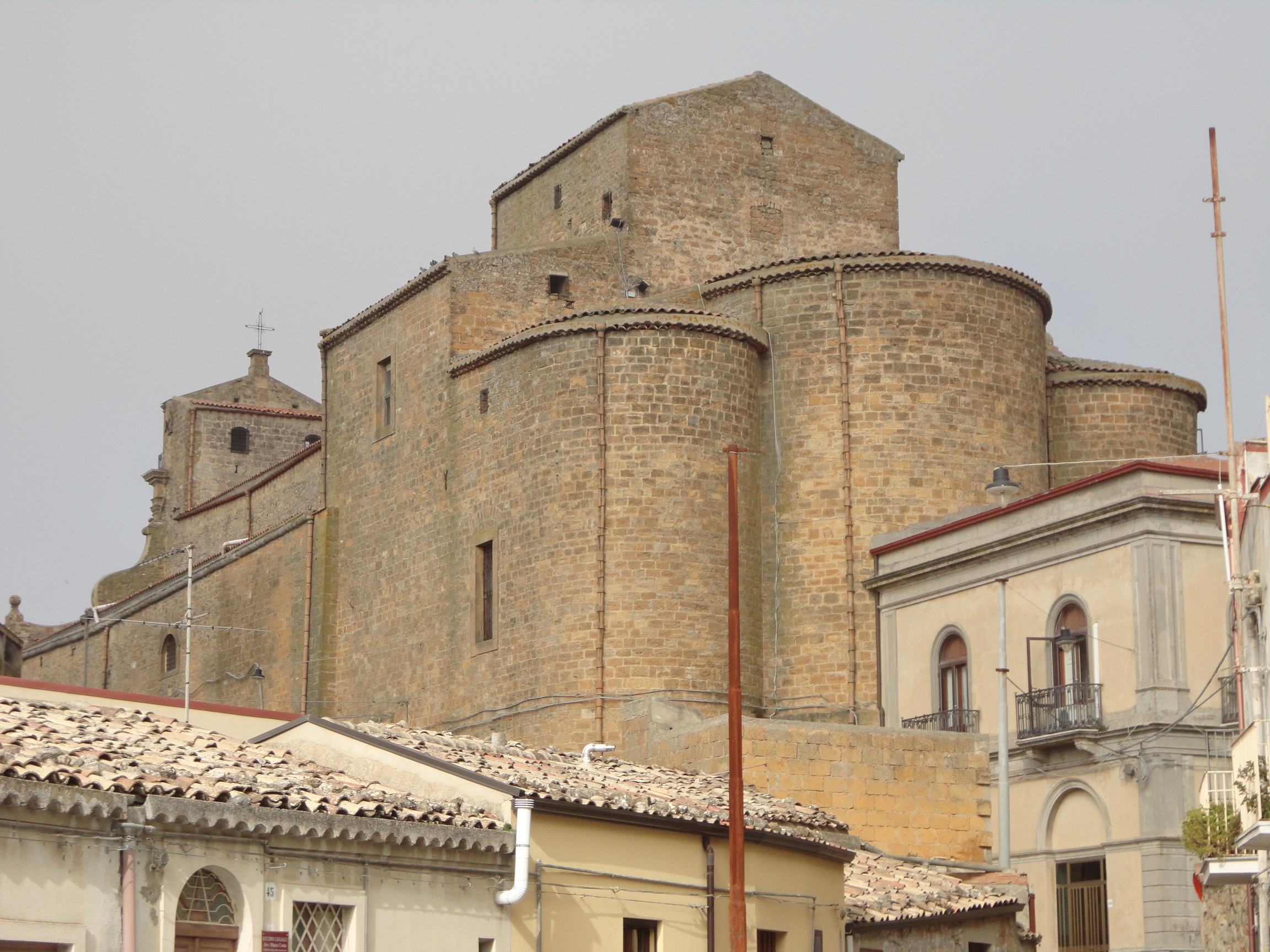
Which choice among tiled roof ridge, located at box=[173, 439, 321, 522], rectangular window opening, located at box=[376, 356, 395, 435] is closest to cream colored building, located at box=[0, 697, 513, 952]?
rectangular window opening, located at box=[376, 356, 395, 435]

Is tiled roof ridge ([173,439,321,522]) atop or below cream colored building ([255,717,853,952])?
atop

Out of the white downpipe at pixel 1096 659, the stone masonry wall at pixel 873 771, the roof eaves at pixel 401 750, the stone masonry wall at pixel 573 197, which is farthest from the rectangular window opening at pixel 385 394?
the roof eaves at pixel 401 750

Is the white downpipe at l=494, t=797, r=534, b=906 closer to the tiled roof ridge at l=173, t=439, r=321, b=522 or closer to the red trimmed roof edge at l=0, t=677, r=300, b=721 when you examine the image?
the red trimmed roof edge at l=0, t=677, r=300, b=721

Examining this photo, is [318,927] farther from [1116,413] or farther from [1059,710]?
[1116,413]

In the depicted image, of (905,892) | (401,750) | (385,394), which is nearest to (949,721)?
(905,892)

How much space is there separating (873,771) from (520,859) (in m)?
13.2

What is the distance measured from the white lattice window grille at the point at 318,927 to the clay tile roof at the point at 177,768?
2.57 ft

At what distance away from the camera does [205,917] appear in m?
15.1

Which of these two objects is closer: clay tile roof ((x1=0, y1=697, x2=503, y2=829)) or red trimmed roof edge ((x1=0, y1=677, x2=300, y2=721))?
clay tile roof ((x1=0, y1=697, x2=503, y2=829))

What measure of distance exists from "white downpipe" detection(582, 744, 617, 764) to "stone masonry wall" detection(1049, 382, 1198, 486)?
1115 cm

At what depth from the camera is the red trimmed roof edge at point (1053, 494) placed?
28.8 m

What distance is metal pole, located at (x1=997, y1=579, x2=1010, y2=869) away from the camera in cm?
2855

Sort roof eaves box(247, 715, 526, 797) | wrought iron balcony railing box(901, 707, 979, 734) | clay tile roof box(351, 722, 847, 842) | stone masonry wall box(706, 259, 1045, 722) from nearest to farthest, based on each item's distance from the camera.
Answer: roof eaves box(247, 715, 526, 797)
clay tile roof box(351, 722, 847, 842)
wrought iron balcony railing box(901, 707, 979, 734)
stone masonry wall box(706, 259, 1045, 722)

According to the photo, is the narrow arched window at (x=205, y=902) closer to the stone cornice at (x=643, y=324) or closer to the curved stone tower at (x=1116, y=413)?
the stone cornice at (x=643, y=324)
